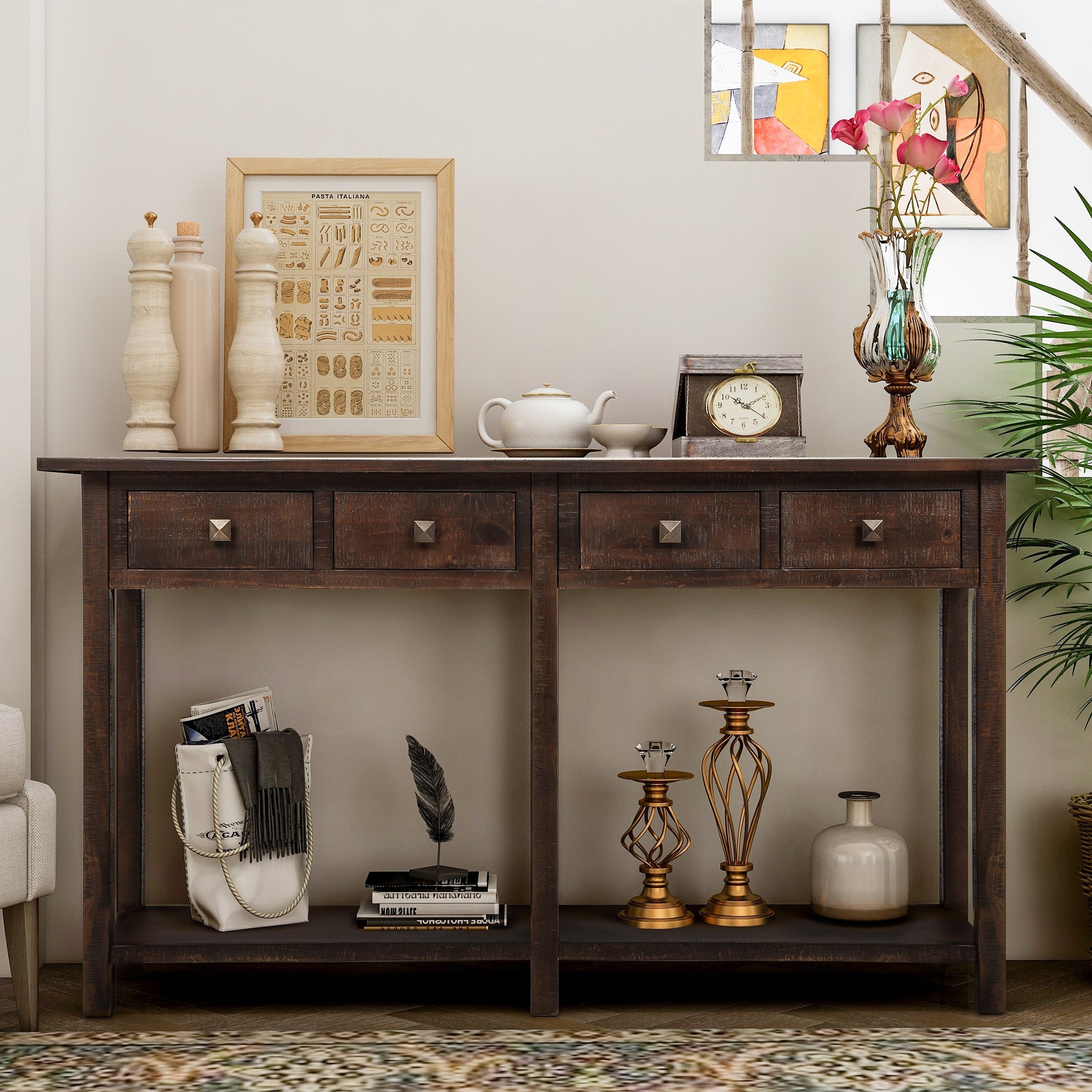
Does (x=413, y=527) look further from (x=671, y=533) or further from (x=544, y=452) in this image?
(x=671, y=533)

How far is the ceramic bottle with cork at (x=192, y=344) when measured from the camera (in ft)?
7.24

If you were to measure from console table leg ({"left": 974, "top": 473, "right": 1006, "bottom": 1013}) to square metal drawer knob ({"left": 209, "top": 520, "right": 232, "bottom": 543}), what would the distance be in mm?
1329

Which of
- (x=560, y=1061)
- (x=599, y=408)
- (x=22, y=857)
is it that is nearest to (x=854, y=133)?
(x=599, y=408)

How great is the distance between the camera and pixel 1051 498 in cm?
225

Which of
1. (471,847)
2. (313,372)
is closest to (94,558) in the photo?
(313,372)

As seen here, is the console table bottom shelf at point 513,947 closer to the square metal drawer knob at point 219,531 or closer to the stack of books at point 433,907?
the stack of books at point 433,907

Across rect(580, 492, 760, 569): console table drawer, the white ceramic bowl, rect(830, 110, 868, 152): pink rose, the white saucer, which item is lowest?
rect(580, 492, 760, 569): console table drawer

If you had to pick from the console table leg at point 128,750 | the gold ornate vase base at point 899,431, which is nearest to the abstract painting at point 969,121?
the gold ornate vase base at point 899,431

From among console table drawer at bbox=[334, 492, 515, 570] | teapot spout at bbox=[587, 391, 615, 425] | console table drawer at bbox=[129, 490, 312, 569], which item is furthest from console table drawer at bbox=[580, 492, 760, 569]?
console table drawer at bbox=[129, 490, 312, 569]

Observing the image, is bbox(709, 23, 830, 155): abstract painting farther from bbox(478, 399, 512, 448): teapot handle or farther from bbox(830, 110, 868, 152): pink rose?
bbox(478, 399, 512, 448): teapot handle

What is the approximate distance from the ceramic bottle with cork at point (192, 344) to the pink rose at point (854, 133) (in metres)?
1.27

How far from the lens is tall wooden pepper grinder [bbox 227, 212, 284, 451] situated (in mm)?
2188

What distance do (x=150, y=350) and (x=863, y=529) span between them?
1.41 m

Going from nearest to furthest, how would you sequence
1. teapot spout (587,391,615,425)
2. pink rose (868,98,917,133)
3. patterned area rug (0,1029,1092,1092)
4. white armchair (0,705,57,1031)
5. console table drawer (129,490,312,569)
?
patterned area rug (0,1029,1092,1092)
white armchair (0,705,57,1031)
console table drawer (129,490,312,569)
pink rose (868,98,917,133)
teapot spout (587,391,615,425)
